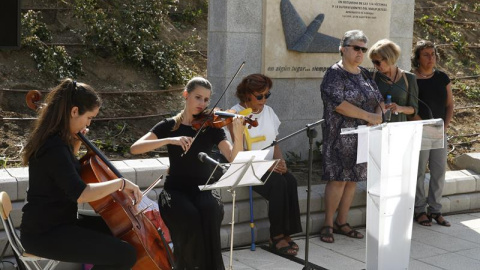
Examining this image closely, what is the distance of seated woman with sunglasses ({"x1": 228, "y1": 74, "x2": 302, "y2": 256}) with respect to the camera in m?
5.71

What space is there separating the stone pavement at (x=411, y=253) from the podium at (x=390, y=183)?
0.69 m

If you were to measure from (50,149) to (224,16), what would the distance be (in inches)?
132

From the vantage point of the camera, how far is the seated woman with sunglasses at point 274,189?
5715 mm

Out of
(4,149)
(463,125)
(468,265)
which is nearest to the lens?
(468,265)

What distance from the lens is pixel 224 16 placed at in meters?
6.84

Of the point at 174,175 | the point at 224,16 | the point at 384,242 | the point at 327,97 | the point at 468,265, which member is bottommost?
the point at 468,265

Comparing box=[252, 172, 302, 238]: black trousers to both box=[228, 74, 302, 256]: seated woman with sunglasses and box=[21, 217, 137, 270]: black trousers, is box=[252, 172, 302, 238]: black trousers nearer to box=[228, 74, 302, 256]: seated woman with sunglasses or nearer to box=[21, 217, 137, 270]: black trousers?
box=[228, 74, 302, 256]: seated woman with sunglasses

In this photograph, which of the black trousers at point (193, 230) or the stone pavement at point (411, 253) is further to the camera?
the stone pavement at point (411, 253)

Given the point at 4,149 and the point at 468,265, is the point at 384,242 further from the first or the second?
the point at 4,149

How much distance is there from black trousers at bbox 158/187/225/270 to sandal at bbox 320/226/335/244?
162 cm

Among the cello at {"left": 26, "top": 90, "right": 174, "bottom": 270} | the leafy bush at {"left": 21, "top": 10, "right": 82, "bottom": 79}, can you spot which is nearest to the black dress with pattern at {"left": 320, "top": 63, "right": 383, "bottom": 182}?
the cello at {"left": 26, "top": 90, "right": 174, "bottom": 270}

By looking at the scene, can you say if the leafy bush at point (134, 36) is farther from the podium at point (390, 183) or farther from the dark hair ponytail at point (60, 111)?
the dark hair ponytail at point (60, 111)

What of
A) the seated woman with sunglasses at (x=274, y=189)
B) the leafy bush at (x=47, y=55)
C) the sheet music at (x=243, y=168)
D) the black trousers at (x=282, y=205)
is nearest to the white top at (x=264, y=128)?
the seated woman with sunglasses at (x=274, y=189)

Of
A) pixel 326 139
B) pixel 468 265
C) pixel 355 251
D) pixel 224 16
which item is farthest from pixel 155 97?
pixel 468 265
